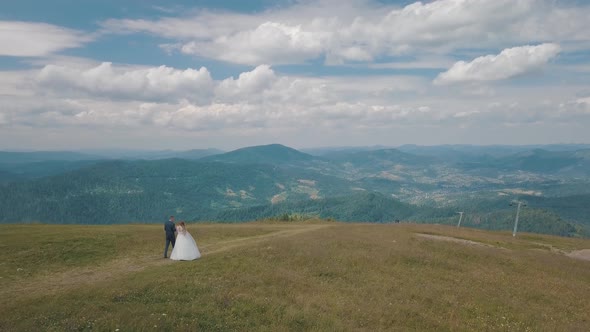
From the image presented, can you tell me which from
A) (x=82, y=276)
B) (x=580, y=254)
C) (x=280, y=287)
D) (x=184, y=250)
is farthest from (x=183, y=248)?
(x=580, y=254)

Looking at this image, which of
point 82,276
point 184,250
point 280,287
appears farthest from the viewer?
point 184,250

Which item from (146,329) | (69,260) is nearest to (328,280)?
(146,329)

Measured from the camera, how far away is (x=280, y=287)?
24.5 m

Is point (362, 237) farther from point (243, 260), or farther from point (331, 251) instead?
point (243, 260)

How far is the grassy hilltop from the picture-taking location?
1895 cm

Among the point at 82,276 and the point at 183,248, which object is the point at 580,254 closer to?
the point at 183,248

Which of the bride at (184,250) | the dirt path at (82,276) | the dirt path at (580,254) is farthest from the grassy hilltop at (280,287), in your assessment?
the dirt path at (580,254)

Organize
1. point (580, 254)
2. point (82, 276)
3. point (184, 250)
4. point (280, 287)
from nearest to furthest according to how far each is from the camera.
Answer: point (280, 287) < point (82, 276) < point (184, 250) < point (580, 254)

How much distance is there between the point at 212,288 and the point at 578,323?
24.1 metres

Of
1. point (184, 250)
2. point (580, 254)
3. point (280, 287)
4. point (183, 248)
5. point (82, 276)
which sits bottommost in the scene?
point (580, 254)

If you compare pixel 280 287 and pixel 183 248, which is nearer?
pixel 280 287

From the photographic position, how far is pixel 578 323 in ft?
73.7

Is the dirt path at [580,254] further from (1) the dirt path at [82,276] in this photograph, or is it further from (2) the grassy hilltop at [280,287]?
(1) the dirt path at [82,276]

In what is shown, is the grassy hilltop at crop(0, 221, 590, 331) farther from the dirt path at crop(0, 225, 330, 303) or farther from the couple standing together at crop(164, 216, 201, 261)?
the couple standing together at crop(164, 216, 201, 261)
